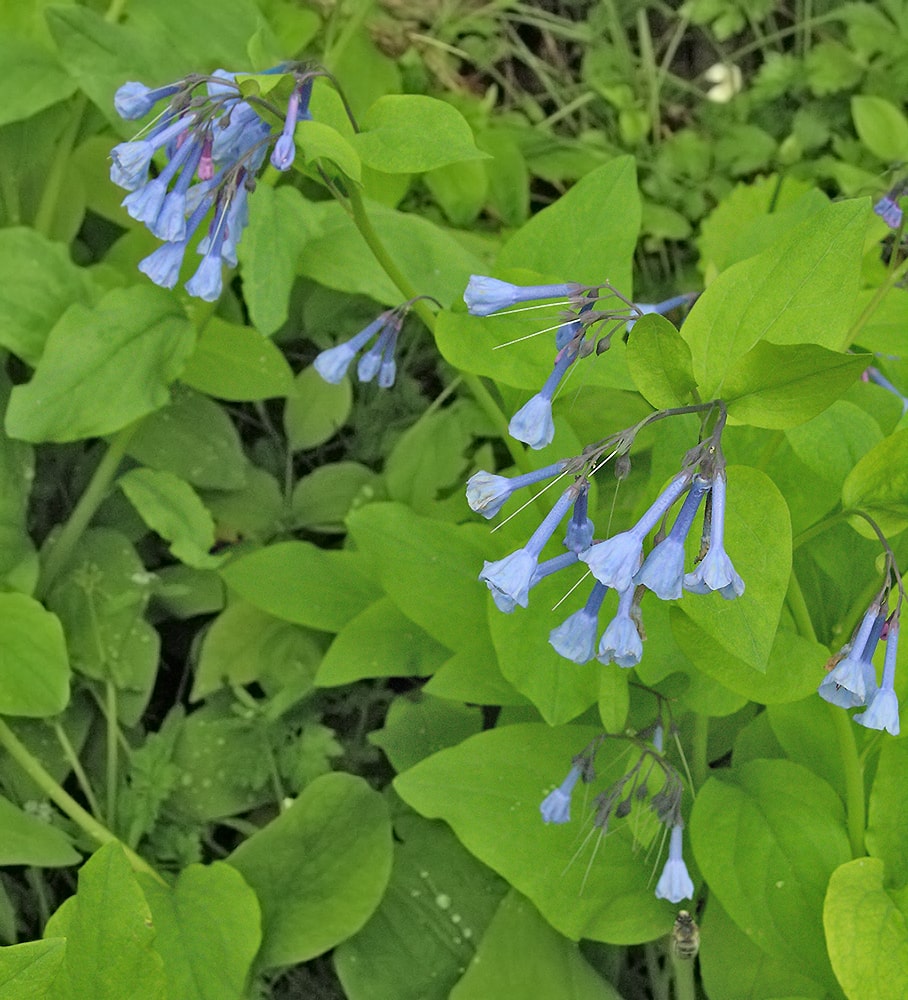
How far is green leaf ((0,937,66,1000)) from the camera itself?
937 mm

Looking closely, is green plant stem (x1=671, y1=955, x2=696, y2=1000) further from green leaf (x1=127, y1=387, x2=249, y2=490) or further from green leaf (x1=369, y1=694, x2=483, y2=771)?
green leaf (x1=127, y1=387, x2=249, y2=490)

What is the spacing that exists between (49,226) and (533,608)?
110 cm

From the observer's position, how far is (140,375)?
1507 millimetres

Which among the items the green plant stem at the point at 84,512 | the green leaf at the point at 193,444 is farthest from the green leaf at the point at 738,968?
the green plant stem at the point at 84,512

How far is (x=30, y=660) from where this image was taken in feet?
4.88

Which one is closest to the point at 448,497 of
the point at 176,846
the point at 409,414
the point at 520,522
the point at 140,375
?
the point at 409,414

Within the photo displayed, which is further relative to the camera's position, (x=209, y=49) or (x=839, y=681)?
(x=209, y=49)

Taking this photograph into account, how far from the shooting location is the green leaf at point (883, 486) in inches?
42.9

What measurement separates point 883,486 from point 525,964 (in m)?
0.81

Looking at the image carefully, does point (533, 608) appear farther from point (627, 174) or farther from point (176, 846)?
point (176, 846)

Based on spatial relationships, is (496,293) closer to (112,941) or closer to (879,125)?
(112,941)

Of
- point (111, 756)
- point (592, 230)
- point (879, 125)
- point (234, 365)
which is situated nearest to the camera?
point (592, 230)

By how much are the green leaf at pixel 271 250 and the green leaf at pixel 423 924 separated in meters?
0.80

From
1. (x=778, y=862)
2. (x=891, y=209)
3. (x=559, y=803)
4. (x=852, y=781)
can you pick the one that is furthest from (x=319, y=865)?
(x=891, y=209)
